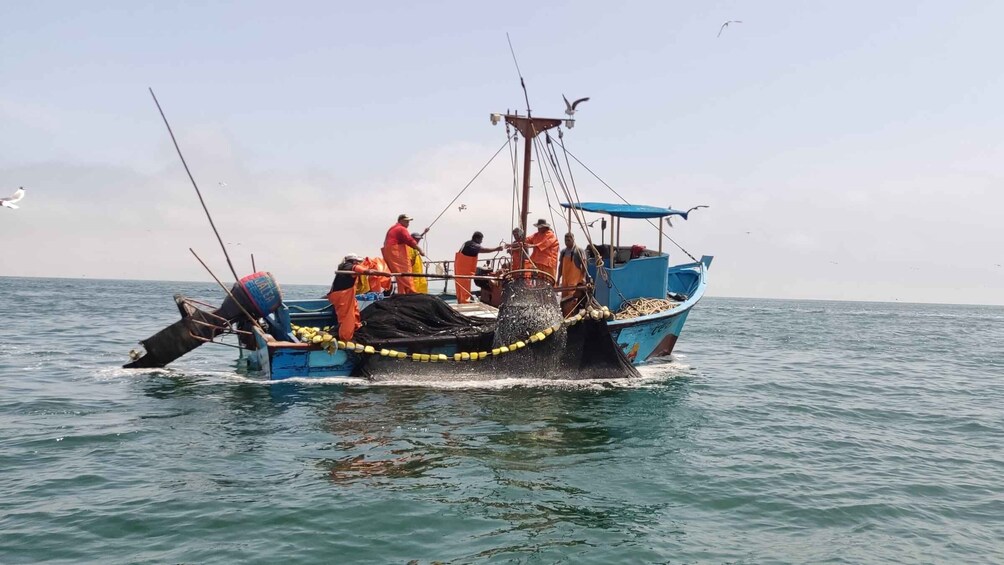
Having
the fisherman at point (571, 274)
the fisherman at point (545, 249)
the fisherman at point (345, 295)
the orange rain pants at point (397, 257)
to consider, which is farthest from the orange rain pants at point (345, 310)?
the fisherman at point (571, 274)

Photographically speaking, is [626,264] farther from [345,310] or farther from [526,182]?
[345,310]

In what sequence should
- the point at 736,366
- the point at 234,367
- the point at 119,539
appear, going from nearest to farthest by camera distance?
the point at 119,539
the point at 234,367
the point at 736,366

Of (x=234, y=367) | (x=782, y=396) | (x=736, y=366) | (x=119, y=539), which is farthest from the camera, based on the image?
(x=736, y=366)

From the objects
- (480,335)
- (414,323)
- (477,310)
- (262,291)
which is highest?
(262,291)

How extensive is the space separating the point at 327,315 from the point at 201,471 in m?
7.49

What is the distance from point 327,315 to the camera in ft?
49.9

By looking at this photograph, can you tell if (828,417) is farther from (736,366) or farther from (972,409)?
(736,366)

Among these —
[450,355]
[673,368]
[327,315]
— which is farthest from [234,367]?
[673,368]

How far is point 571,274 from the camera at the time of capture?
1496 cm

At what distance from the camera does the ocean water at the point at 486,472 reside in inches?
245

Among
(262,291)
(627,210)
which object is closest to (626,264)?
(627,210)

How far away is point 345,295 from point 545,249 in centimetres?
418

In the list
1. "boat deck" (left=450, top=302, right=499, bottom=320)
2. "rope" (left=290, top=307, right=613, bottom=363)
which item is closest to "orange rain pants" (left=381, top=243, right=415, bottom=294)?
"boat deck" (left=450, top=302, right=499, bottom=320)

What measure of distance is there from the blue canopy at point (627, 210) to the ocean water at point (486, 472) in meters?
3.92
